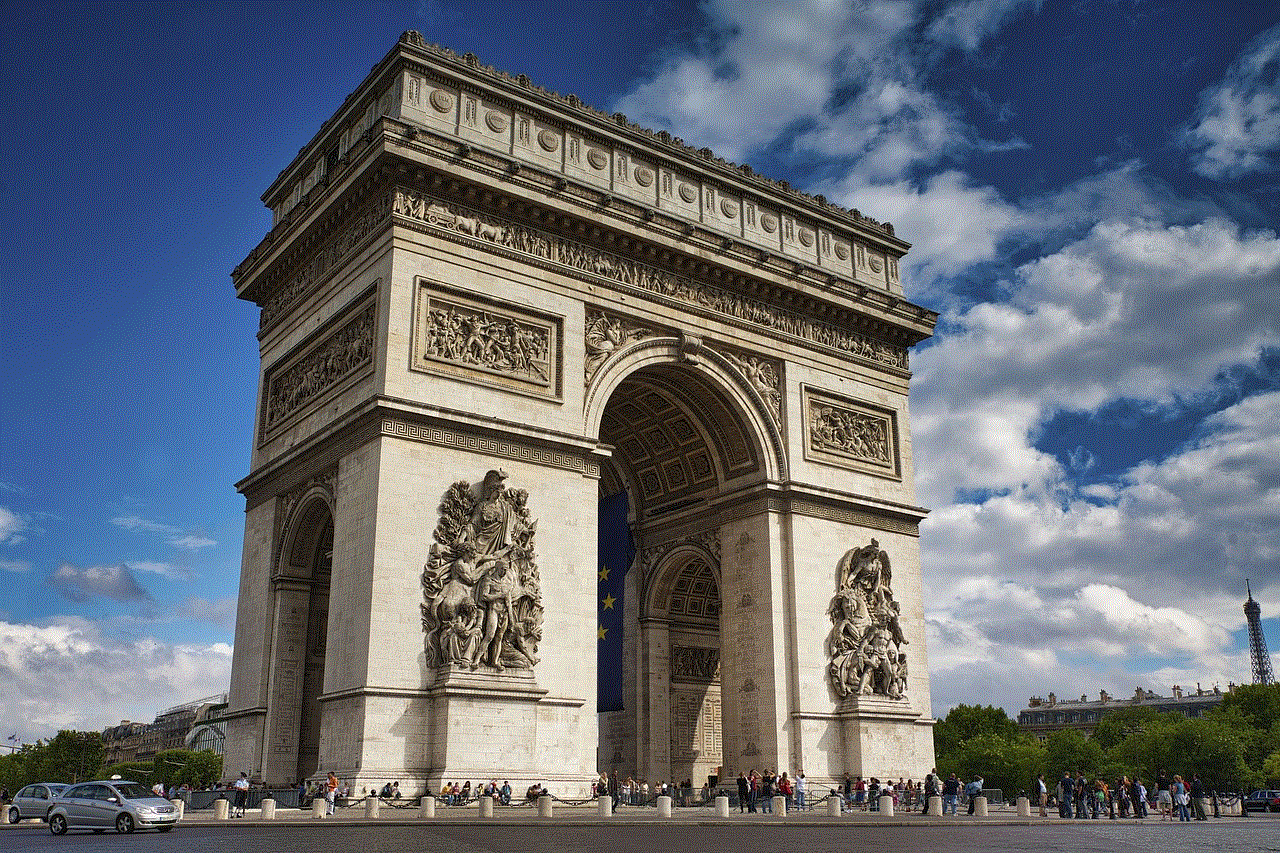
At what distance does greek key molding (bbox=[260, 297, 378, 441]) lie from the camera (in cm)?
2712

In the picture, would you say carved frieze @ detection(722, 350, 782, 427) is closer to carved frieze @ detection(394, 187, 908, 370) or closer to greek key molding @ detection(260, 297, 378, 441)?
carved frieze @ detection(394, 187, 908, 370)

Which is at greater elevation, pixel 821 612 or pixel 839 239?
pixel 839 239

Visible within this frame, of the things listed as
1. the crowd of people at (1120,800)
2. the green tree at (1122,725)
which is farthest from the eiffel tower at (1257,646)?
the crowd of people at (1120,800)

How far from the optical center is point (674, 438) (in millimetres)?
34344

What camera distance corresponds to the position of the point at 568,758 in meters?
26.0

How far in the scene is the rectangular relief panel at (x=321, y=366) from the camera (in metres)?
27.1

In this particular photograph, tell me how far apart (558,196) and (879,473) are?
504 inches

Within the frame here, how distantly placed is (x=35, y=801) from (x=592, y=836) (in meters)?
13.0

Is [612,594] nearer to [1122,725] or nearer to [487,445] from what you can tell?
[487,445]

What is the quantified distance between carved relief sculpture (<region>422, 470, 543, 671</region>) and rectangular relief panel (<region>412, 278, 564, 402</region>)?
251cm

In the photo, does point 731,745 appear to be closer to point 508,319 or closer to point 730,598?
point 730,598

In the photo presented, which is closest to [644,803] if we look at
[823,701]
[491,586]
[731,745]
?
[731,745]

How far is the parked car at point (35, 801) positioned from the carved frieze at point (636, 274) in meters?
13.8

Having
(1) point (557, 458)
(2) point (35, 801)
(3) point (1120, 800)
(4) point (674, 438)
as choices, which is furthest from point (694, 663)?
(2) point (35, 801)
